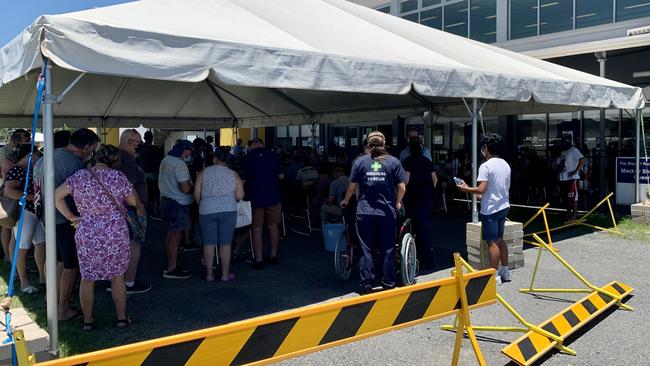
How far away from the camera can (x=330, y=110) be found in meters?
11.6

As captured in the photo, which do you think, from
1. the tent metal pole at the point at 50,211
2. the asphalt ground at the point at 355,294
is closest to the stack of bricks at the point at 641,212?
the asphalt ground at the point at 355,294

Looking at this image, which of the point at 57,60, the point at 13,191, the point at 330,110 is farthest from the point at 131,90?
the point at 57,60

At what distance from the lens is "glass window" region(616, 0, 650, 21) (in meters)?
13.4

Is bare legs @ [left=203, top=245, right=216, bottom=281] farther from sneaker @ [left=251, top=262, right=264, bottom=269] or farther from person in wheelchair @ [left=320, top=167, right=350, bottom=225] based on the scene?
person in wheelchair @ [left=320, top=167, right=350, bottom=225]

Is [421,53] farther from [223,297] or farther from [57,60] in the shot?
[57,60]

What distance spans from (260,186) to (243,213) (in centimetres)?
41

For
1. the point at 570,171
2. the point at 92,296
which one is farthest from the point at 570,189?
the point at 92,296

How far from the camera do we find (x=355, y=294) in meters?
5.64

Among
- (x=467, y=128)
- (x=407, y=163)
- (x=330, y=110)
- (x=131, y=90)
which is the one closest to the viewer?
(x=407, y=163)

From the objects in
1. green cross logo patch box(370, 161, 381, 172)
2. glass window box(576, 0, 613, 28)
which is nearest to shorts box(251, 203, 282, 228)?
green cross logo patch box(370, 161, 381, 172)

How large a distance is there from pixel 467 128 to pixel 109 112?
34.1ft

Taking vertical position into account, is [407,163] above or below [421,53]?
below

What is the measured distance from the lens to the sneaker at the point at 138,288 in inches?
226

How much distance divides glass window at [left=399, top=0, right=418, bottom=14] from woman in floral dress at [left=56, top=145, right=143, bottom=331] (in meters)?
16.5
